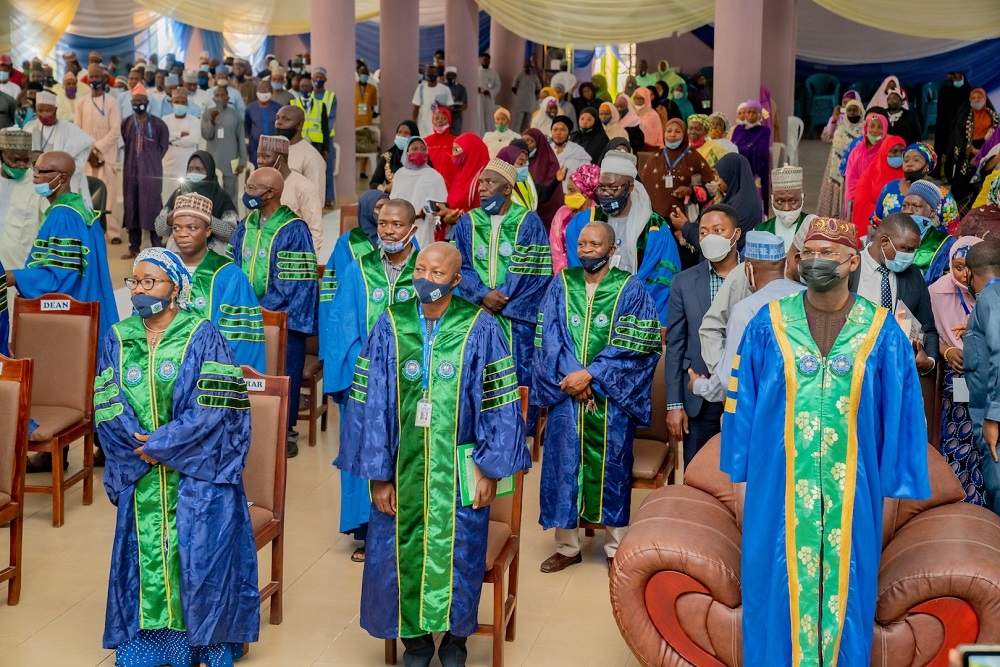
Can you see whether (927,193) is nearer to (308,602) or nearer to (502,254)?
(502,254)

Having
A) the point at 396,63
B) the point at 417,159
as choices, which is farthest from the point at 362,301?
the point at 396,63

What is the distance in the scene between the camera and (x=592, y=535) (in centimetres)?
650

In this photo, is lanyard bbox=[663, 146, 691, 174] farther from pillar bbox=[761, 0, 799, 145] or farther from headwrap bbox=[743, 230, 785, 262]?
pillar bbox=[761, 0, 799, 145]

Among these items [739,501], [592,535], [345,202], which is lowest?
[592,535]

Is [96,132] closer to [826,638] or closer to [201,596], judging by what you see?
[201,596]

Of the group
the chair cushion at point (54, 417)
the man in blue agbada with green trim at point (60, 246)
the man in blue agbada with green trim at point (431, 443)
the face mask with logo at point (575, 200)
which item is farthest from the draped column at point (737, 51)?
the man in blue agbada with green trim at point (431, 443)

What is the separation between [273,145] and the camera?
7930mm

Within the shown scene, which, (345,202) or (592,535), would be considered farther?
(345,202)

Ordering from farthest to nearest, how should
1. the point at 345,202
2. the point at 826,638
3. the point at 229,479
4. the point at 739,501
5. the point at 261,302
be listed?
the point at 345,202
the point at 261,302
the point at 739,501
the point at 229,479
the point at 826,638

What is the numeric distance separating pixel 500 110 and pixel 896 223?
28.2 ft

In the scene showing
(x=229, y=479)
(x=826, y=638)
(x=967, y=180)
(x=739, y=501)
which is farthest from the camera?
(x=967, y=180)

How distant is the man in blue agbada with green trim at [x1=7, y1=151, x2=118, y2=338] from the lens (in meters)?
7.30

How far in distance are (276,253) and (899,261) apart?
3272 millimetres

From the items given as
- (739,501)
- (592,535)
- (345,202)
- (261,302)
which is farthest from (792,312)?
(345,202)
